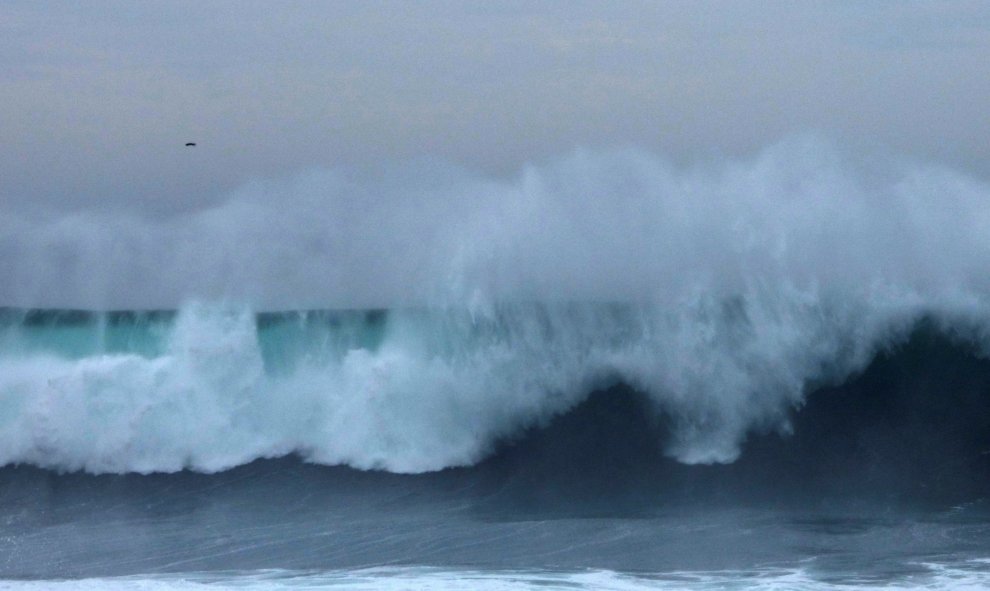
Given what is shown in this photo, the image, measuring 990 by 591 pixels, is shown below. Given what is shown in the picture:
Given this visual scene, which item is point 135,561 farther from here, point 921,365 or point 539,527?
point 921,365

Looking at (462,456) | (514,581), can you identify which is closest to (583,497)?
(462,456)

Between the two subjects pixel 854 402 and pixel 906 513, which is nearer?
pixel 906 513

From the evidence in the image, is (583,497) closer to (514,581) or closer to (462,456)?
(462,456)

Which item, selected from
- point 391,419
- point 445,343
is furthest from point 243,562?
point 445,343

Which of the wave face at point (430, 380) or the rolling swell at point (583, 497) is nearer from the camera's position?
the rolling swell at point (583, 497)

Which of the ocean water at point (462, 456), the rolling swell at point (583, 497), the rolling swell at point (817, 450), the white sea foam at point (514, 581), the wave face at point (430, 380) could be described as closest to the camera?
the white sea foam at point (514, 581)

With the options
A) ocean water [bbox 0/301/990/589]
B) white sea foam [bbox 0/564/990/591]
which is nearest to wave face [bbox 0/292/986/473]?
ocean water [bbox 0/301/990/589]

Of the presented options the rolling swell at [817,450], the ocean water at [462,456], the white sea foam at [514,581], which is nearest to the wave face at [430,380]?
the ocean water at [462,456]

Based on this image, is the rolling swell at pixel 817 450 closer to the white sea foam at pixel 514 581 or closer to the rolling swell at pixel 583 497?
the rolling swell at pixel 583 497

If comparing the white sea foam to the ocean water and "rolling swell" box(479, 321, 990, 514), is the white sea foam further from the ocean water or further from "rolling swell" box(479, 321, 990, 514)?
"rolling swell" box(479, 321, 990, 514)

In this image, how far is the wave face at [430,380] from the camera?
14.2m

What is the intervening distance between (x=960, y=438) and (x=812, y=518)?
2717 millimetres

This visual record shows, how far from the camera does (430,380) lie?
48.4 ft

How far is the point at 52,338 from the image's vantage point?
16.3 metres
